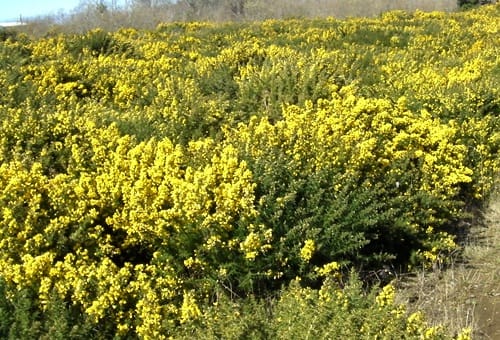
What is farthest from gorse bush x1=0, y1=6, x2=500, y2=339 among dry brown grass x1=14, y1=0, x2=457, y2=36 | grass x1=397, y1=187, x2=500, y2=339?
dry brown grass x1=14, y1=0, x2=457, y2=36

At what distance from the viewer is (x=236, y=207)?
409 centimetres

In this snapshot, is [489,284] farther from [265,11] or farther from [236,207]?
[265,11]

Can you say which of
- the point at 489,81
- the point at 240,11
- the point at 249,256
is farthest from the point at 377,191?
the point at 240,11

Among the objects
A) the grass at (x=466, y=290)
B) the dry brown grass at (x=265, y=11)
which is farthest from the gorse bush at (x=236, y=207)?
the dry brown grass at (x=265, y=11)

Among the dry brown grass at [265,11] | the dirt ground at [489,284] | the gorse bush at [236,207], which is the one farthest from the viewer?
the dry brown grass at [265,11]

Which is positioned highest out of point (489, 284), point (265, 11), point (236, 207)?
point (265, 11)

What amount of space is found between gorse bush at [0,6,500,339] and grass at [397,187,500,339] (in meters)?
0.19

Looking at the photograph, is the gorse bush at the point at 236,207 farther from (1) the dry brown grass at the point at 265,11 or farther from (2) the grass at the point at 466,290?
(1) the dry brown grass at the point at 265,11

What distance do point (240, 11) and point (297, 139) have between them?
3941cm

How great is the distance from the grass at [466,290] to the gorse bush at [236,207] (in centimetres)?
19

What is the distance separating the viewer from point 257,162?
15.1 ft

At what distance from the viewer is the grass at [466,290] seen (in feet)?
13.0

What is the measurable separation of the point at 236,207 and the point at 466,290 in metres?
1.77

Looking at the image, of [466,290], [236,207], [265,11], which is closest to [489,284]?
[466,290]
